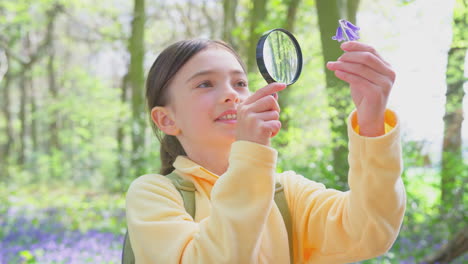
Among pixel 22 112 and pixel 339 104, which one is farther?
pixel 22 112

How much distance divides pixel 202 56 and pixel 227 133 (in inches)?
11.3

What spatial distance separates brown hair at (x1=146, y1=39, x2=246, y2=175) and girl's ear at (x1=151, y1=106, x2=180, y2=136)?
0.10 ft

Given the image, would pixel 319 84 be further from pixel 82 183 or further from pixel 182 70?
pixel 82 183

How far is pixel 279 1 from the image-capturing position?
6.05 meters

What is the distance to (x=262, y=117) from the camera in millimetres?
1174

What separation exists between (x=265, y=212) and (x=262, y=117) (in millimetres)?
233

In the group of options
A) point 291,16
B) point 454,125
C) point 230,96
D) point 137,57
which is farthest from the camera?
point 137,57

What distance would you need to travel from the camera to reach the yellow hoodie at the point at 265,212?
1159 millimetres

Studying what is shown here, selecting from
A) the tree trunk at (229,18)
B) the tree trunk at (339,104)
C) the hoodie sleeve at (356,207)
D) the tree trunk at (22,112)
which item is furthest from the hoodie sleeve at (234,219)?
the tree trunk at (22,112)

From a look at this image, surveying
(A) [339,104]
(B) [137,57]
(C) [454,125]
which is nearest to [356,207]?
(A) [339,104]

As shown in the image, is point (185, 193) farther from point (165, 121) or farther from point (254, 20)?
point (254, 20)

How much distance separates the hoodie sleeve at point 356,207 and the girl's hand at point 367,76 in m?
0.07

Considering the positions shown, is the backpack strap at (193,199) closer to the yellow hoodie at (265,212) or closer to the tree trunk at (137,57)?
the yellow hoodie at (265,212)

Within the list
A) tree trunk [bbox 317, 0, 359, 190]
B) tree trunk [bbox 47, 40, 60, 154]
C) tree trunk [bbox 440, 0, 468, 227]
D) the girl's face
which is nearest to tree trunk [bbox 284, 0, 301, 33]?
tree trunk [bbox 317, 0, 359, 190]
